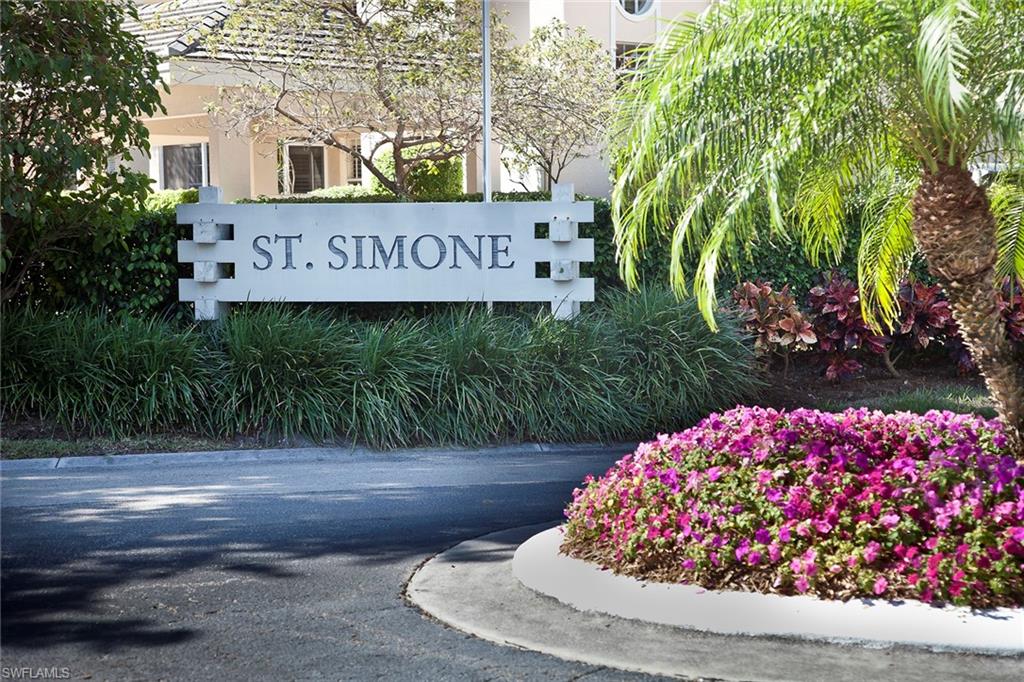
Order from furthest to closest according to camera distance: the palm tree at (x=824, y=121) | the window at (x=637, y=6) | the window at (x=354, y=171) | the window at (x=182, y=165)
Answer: the window at (x=354, y=171), the window at (x=182, y=165), the window at (x=637, y=6), the palm tree at (x=824, y=121)

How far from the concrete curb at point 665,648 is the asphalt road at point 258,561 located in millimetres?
164

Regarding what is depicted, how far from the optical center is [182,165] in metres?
28.1

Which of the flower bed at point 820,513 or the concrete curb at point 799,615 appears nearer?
the concrete curb at point 799,615

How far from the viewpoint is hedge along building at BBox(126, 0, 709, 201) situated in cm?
2136

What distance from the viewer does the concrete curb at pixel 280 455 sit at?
10.5m

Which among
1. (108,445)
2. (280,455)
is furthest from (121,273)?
(280,455)

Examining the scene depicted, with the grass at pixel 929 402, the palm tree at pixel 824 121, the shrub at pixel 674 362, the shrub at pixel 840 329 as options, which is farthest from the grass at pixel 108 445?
the shrub at pixel 840 329

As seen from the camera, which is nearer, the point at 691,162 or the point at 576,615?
the point at 576,615

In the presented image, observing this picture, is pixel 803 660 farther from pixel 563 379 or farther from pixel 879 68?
pixel 563 379

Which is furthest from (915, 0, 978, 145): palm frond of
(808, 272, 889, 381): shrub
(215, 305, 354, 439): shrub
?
(808, 272, 889, 381): shrub

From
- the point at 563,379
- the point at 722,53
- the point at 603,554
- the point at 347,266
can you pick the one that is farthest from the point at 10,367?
the point at 722,53

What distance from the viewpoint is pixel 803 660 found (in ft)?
17.4

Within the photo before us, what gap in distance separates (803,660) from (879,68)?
10.4 ft

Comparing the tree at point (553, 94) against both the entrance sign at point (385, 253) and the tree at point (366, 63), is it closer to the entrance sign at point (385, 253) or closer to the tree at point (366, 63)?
the tree at point (366, 63)
